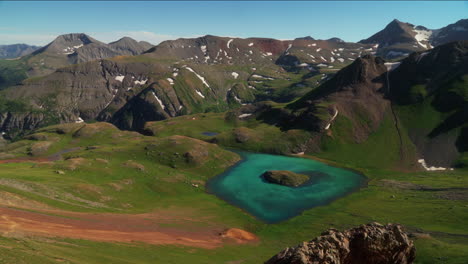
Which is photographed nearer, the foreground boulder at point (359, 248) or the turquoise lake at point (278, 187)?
the foreground boulder at point (359, 248)

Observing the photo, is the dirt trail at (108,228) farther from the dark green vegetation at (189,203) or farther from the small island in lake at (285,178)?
the small island in lake at (285,178)

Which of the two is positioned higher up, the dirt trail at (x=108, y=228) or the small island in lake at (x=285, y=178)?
the dirt trail at (x=108, y=228)

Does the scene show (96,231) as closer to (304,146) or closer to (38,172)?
(38,172)

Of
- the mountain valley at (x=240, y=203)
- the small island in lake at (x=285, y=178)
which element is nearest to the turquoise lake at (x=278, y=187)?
the mountain valley at (x=240, y=203)

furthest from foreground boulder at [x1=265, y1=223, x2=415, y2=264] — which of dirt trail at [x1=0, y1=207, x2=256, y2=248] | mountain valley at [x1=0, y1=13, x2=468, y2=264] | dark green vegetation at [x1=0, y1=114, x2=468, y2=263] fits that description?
dirt trail at [x1=0, y1=207, x2=256, y2=248]

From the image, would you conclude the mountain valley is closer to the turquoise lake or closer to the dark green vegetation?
the dark green vegetation
